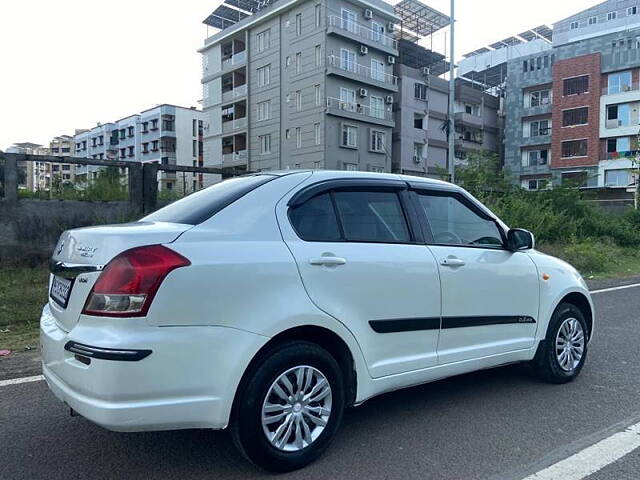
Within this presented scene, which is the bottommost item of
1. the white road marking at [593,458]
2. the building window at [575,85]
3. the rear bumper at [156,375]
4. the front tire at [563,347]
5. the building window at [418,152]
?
the white road marking at [593,458]

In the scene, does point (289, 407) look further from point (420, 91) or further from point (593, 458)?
point (420, 91)

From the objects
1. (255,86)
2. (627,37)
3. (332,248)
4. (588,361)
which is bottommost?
(588,361)

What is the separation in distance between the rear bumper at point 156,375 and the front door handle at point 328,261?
0.55 meters

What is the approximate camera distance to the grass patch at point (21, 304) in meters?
6.00

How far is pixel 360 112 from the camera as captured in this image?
38.9 meters

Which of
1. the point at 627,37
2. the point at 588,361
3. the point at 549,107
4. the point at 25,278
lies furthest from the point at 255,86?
the point at 588,361

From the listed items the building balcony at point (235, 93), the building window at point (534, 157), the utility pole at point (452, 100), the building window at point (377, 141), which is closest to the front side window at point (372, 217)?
the utility pole at point (452, 100)

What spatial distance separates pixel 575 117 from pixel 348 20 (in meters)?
24.3

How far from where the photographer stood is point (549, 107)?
51.6 m

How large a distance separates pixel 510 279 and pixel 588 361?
6.46 feet

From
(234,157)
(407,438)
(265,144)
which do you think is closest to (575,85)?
(265,144)

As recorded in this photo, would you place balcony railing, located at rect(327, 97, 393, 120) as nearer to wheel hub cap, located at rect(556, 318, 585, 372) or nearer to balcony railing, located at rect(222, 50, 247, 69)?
balcony railing, located at rect(222, 50, 247, 69)

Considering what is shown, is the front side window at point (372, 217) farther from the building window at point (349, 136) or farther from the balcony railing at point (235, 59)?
the balcony railing at point (235, 59)

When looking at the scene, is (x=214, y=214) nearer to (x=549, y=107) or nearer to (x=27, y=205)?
(x=27, y=205)
